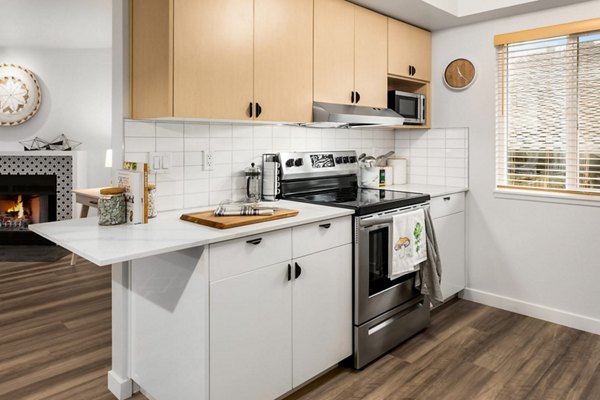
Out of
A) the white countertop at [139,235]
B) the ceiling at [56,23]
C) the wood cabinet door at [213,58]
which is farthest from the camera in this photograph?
the ceiling at [56,23]

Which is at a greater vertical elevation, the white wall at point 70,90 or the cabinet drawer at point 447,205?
the white wall at point 70,90

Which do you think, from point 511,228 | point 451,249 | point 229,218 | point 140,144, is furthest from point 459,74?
point 140,144

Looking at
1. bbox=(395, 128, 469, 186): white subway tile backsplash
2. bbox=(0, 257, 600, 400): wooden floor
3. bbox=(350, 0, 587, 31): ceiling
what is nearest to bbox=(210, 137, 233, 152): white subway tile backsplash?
bbox=(350, 0, 587, 31): ceiling

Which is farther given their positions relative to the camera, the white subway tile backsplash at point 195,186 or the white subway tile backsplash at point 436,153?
the white subway tile backsplash at point 436,153

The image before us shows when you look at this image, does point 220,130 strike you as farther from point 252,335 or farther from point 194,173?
point 252,335

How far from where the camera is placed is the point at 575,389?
7.45 feet

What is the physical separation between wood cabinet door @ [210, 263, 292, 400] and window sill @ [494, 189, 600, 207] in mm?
2037

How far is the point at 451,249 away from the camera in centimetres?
335

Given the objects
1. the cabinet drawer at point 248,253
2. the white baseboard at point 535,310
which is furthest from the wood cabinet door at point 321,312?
the white baseboard at point 535,310

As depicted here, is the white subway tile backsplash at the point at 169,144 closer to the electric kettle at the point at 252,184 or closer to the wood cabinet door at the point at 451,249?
the electric kettle at the point at 252,184

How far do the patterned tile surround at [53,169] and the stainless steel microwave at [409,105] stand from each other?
13.4 feet

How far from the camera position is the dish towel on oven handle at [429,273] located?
9.19 ft

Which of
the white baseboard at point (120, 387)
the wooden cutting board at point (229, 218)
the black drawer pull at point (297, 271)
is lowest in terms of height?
the white baseboard at point (120, 387)

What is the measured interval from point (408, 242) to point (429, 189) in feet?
2.84
